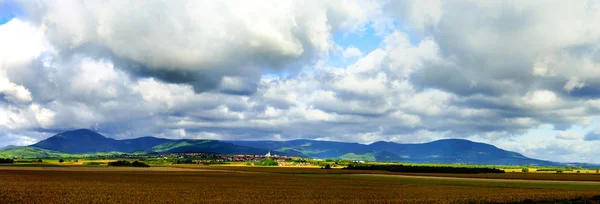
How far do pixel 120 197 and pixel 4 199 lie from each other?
11.1 metres

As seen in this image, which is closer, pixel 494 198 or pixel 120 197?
pixel 120 197

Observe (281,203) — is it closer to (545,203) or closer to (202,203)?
(202,203)

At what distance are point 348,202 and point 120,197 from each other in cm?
2561

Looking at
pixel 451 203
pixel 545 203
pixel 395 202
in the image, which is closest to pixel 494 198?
pixel 545 203

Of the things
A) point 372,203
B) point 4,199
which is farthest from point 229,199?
point 4,199

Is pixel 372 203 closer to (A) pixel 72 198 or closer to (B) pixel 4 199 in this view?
(A) pixel 72 198

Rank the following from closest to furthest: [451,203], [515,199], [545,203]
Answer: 1. [451,203]
2. [545,203]
3. [515,199]

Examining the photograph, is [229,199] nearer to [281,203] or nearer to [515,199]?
[281,203]

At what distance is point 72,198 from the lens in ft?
163

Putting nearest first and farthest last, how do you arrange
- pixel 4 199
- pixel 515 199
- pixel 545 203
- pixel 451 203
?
pixel 4 199 < pixel 451 203 < pixel 545 203 < pixel 515 199

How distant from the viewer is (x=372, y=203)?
50094 millimetres

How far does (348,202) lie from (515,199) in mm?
23334

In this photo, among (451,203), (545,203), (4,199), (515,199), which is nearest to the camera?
(4,199)

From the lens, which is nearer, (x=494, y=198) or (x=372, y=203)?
(x=372, y=203)
